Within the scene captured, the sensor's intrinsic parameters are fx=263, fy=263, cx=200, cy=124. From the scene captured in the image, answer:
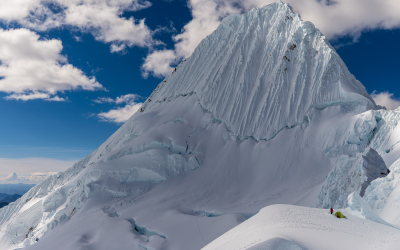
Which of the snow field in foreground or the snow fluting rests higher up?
the snow fluting

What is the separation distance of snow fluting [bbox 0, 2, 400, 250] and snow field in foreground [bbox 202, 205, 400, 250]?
10.00 metres

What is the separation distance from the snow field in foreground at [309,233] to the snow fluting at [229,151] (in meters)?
10.00

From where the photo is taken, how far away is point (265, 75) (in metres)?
39.3

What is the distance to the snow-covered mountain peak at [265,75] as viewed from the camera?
35.5 meters

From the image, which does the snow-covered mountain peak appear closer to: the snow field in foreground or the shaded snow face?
the shaded snow face

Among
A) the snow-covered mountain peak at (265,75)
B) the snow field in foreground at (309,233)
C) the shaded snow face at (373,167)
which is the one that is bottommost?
the snow field in foreground at (309,233)

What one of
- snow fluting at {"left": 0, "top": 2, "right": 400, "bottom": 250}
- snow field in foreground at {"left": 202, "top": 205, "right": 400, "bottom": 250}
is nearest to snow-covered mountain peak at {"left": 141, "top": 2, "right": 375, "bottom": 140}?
snow fluting at {"left": 0, "top": 2, "right": 400, "bottom": 250}

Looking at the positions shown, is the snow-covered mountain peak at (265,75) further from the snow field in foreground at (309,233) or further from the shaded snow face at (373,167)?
the snow field in foreground at (309,233)

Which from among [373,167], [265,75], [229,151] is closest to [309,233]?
[373,167]

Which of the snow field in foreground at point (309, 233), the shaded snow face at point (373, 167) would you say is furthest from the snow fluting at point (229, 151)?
the snow field in foreground at point (309, 233)

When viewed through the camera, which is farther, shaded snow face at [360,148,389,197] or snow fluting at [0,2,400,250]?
snow fluting at [0,2,400,250]

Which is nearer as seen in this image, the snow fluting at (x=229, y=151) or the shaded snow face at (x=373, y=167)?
the shaded snow face at (x=373, y=167)

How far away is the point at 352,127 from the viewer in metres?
29.5

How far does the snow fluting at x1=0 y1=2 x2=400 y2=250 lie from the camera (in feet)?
78.4
